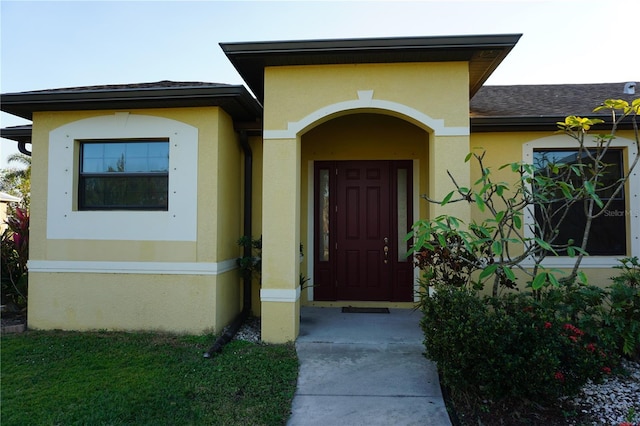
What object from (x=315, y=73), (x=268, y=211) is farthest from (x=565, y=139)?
(x=268, y=211)

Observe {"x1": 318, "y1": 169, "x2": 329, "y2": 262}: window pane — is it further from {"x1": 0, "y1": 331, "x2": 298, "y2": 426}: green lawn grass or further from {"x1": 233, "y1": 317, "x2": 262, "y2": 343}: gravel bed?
{"x1": 0, "y1": 331, "x2": 298, "y2": 426}: green lawn grass

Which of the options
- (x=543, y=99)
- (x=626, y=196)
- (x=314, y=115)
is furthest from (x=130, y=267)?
(x=543, y=99)

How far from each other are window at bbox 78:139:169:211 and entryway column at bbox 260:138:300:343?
162cm

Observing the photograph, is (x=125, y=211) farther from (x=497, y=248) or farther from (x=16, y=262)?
(x=497, y=248)

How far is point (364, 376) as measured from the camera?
4070mm

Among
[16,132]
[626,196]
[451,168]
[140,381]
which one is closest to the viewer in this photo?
[140,381]

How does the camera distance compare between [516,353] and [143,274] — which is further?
[143,274]

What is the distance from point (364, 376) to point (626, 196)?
484 cm

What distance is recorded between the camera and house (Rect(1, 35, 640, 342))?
191 inches

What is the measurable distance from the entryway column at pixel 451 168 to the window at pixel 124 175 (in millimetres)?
3753

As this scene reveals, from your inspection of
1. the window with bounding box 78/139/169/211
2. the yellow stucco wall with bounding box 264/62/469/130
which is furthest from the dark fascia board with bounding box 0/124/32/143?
the yellow stucco wall with bounding box 264/62/469/130

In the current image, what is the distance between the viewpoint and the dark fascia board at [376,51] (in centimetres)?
449

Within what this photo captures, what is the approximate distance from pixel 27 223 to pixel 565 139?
874 cm

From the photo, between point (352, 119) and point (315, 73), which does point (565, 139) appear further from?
point (315, 73)
